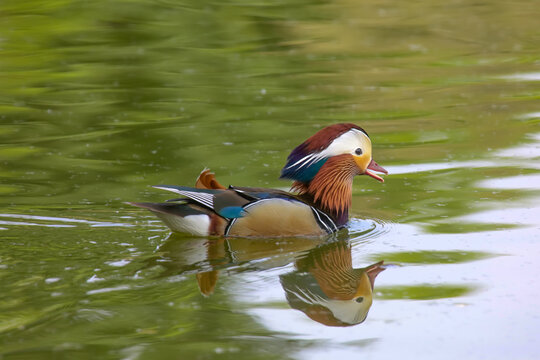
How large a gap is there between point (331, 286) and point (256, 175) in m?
3.12

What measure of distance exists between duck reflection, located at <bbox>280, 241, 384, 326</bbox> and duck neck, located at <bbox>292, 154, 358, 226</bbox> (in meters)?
0.56

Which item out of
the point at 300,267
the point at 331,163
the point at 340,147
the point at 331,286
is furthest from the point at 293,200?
the point at 331,286

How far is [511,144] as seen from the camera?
10367mm

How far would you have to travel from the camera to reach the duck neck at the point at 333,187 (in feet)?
25.8

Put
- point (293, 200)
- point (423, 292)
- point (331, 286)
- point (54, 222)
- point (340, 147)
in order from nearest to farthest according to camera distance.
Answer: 1. point (423, 292)
2. point (331, 286)
3. point (293, 200)
4. point (54, 222)
5. point (340, 147)

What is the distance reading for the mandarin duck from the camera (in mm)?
7492

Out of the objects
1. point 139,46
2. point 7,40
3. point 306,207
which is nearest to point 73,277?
point 306,207

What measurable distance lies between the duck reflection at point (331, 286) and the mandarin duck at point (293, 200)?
42 centimetres

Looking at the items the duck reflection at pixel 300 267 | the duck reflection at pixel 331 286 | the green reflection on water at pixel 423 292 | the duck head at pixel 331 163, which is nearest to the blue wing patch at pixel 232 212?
the duck reflection at pixel 300 267

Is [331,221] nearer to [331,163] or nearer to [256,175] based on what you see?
[331,163]

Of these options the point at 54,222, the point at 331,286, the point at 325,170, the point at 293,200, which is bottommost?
the point at 331,286

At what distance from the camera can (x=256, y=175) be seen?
9375 mm

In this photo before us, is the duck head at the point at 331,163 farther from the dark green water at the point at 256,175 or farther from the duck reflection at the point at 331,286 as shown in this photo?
the duck reflection at the point at 331,286

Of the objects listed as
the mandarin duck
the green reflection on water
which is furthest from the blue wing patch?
the green reflection on water
